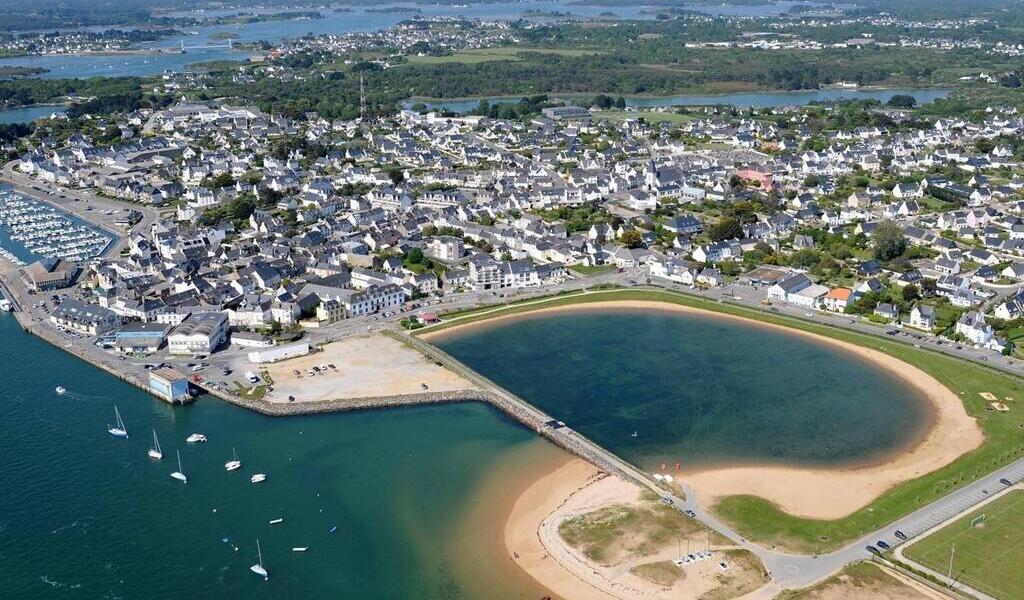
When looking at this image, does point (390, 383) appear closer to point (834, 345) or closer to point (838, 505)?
point (838, 505)

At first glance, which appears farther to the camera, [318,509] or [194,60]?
[194,60]

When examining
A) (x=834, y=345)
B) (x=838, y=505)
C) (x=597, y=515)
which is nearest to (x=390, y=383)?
(x=597, y=515)

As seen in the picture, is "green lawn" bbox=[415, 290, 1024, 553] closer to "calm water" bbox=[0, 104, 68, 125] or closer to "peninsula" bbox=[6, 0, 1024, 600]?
"peninsula" bbox=[6, 0, 1024, 600]

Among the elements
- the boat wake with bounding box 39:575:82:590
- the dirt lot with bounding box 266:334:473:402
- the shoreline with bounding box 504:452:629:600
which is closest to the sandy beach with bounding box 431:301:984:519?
the shoreline with bounding box 504:452:629:600

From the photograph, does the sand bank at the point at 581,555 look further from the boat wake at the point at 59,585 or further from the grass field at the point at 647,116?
the grass field at the point at 647,116

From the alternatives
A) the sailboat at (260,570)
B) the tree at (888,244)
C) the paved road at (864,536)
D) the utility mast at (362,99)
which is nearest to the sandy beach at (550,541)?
the paved road at (864,536)

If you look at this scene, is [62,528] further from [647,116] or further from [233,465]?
[647,116]
